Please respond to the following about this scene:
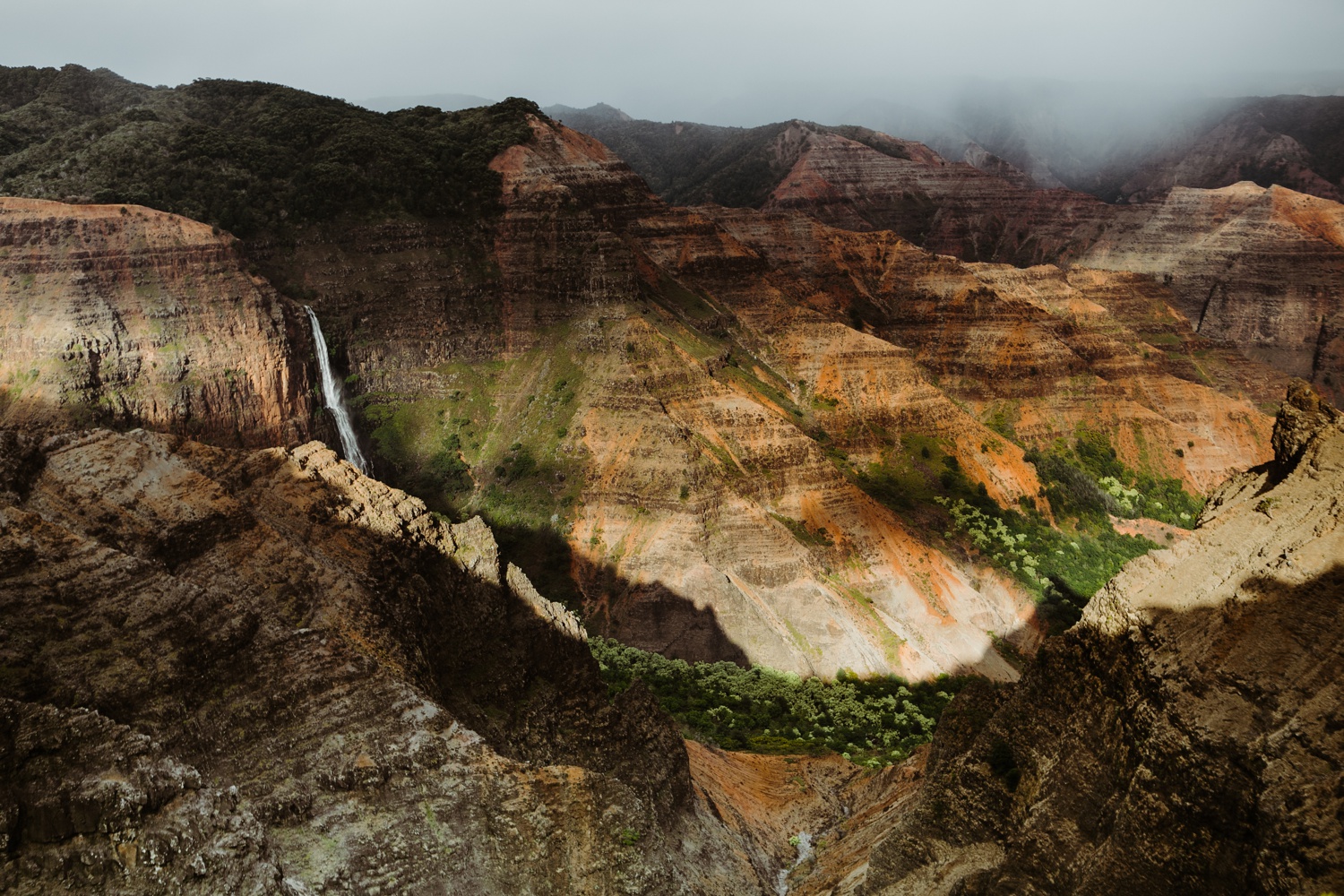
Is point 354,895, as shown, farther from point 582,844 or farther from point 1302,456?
point 1302,456

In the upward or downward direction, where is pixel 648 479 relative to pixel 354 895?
downward

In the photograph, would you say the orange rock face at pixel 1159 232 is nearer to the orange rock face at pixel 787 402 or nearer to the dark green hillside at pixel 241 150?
the orange rock face at pixel 787 402

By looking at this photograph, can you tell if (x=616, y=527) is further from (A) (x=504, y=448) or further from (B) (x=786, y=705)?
(B) (x=786, y=705)

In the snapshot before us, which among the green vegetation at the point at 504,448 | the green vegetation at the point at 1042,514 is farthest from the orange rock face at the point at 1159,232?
the green vegetation at the point at 504,448

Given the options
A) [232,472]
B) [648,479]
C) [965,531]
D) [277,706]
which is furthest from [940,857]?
[965,531]

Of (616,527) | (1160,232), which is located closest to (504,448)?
(616,527)

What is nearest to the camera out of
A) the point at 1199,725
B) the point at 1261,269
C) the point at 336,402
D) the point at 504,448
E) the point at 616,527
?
the point at 1199,725
